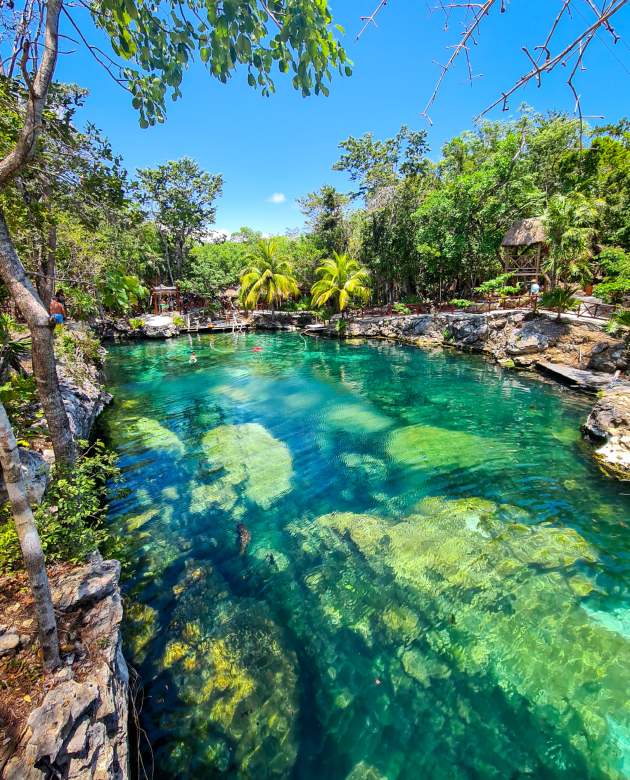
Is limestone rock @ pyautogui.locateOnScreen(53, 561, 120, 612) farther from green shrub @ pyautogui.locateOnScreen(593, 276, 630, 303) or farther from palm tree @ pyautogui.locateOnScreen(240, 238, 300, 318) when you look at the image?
palm tree @ pyautogui.locateOnScreen(240, 238, 300, 318)

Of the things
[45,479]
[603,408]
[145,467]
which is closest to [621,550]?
[603,408]

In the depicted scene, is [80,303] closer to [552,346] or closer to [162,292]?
[552,346]

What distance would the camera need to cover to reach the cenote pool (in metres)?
3.67

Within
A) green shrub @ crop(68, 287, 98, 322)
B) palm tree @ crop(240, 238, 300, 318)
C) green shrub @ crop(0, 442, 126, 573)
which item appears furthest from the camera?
palm tree @ crop(240, 238, 300, 318)

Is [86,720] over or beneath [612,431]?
over

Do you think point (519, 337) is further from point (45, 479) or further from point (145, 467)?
point (45, 479)

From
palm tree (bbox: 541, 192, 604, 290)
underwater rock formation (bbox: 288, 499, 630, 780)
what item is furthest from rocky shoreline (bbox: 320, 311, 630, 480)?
underwater rock formation (bbox: 288, 499, 630, 780)

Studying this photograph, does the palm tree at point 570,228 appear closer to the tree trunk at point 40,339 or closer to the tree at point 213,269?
the tree trunk at point 40,339

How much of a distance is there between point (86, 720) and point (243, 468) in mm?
6485

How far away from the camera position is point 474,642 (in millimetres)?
4609

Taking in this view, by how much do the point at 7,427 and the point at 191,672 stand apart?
148 inches

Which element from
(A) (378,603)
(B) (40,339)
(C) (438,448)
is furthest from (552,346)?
(B) (40,339)

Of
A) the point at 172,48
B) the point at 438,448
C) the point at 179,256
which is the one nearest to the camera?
the point at 172,48

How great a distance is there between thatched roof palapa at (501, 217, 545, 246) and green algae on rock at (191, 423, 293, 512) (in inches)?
928
